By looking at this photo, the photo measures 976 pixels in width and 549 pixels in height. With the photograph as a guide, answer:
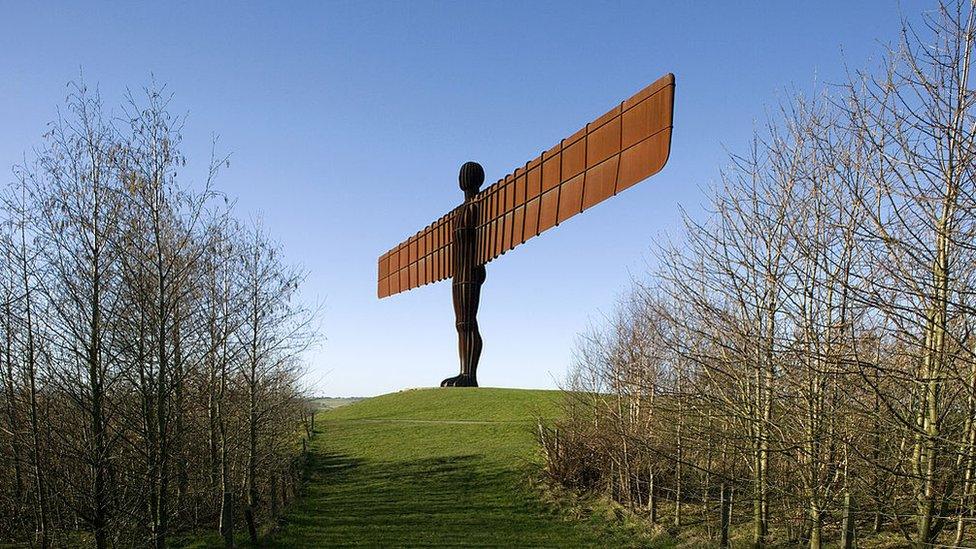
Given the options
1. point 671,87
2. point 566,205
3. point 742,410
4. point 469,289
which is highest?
point 671,87

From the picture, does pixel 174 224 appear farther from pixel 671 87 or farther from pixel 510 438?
pixel 510 438

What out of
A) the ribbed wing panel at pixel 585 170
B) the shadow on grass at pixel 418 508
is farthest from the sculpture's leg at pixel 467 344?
the ribbed wing panel at pixel 585 170

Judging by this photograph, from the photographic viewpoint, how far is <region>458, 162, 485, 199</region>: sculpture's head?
22.8 m

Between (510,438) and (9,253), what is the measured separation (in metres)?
18.9

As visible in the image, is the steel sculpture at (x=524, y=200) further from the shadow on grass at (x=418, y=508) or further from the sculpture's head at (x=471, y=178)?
the shadow on grass at (x=418, y=508)

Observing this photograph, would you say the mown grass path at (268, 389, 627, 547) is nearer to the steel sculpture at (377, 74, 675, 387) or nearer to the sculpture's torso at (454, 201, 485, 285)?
the steel sculpture at (377, 74, 675, 387)

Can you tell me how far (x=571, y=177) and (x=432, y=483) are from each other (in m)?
11.5

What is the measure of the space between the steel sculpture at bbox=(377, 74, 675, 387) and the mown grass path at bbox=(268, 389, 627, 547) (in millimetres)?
3093

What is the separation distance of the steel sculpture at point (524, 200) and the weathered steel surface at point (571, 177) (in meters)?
0.02

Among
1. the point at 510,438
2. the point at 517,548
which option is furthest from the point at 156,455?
the point at 510,438

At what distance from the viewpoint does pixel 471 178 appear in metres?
22.8

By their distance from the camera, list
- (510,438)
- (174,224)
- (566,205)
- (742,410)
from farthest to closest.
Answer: (510,438)
(566,205)
(174,224)
(742,410)

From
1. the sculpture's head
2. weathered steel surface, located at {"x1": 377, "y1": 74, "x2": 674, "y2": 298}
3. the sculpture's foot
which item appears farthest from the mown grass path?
the sculpture's head

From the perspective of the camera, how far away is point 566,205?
50.7 ft
